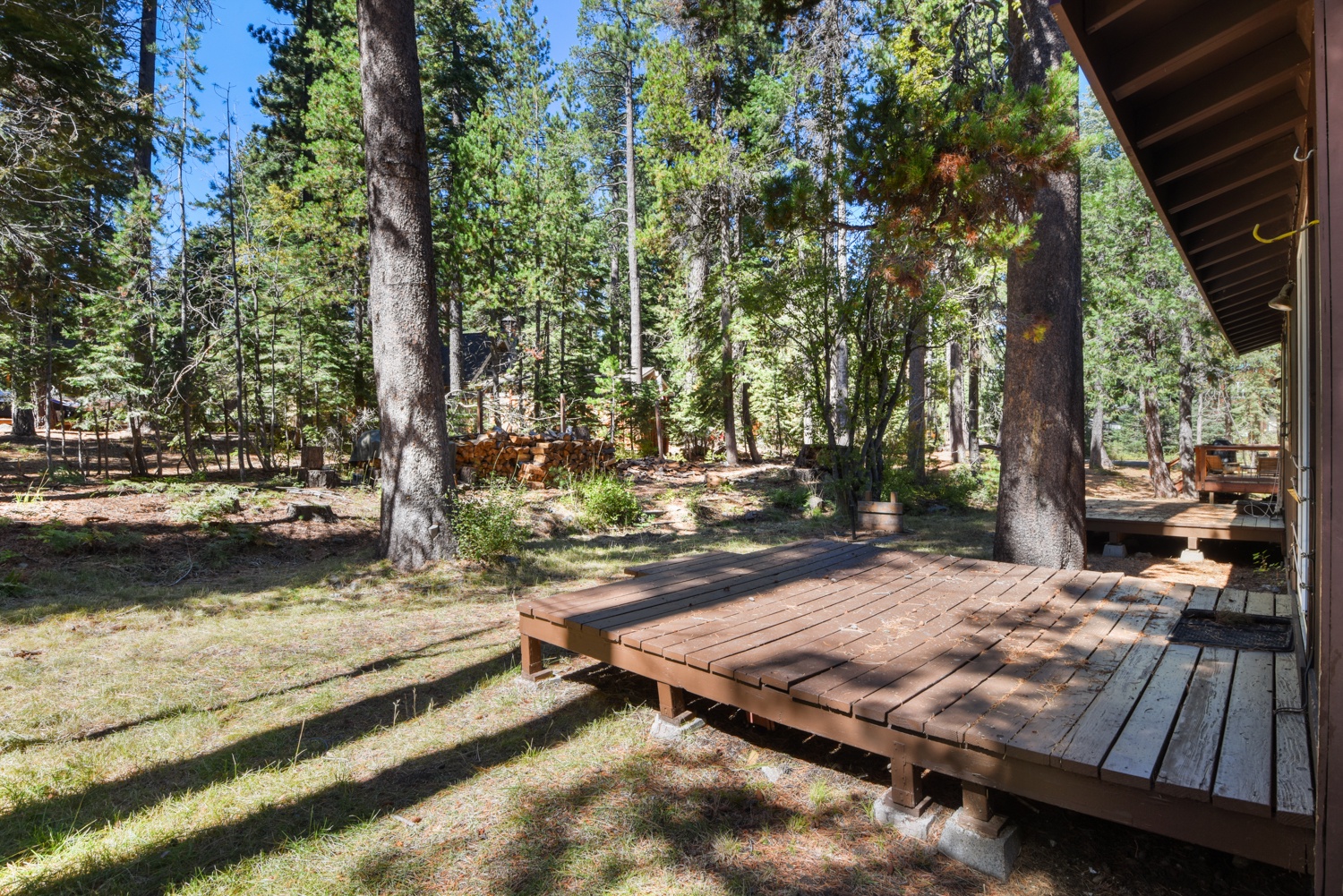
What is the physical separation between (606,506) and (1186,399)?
423 inches

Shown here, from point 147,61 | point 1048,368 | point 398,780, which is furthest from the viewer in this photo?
point 147,61

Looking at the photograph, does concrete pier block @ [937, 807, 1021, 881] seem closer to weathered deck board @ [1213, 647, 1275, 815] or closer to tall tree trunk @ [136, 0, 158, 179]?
weathered deck board @ [1213, 647, 1275, 815]

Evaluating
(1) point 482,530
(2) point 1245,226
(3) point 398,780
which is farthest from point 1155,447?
(3) point 398,780

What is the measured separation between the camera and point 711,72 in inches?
692

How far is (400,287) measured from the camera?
6414 mm

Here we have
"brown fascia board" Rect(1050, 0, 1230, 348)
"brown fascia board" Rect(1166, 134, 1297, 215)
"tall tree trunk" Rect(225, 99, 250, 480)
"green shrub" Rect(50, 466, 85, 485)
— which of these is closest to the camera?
"brown fascia board" Rect(1050, 0, 1230, 348)

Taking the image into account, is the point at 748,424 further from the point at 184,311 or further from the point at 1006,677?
the point at 1006,677

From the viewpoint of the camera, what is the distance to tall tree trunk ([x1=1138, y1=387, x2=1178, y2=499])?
1274 cm

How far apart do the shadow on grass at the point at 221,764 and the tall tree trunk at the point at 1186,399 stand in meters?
13.0

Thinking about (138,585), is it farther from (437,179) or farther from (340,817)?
(437,179)

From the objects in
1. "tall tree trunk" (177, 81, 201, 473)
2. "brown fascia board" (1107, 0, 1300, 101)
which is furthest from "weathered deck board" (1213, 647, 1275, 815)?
"tall tree trunk" (177, 81, 201, 473)

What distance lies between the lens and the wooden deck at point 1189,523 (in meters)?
6.90

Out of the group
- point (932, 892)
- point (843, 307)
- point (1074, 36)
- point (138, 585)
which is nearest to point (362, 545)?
point (138, 585)

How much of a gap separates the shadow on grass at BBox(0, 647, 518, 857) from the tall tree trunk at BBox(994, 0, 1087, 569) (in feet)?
15.8
